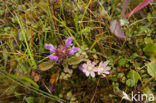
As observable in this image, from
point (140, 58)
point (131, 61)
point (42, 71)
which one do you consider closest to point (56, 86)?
point (42, 71)

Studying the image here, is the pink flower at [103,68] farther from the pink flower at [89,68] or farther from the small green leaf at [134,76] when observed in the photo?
the small green leaf at [134,76]

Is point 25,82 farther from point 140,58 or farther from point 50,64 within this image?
point 140,58

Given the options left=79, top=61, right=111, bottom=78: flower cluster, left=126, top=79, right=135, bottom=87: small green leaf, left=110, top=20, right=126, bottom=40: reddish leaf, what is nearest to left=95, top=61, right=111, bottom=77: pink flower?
left=79, top=61, right=111, bottom=78: flower cluster

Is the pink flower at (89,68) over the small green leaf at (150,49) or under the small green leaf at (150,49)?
under

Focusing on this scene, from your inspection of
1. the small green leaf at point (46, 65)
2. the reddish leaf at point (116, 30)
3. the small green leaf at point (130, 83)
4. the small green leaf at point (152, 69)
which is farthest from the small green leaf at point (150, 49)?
the small green leaf at point (46, 65)

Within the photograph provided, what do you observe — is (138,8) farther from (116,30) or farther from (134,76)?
(134,76)

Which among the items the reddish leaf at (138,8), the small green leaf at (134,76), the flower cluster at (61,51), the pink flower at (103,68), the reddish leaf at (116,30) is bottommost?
the small green leaf at (134,76)
